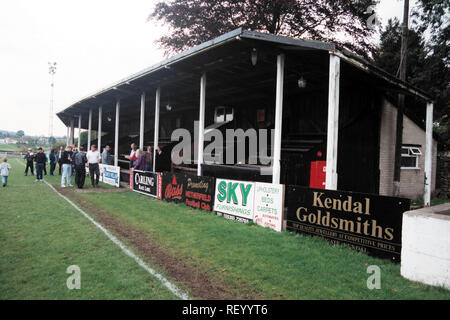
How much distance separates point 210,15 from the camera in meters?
17.4

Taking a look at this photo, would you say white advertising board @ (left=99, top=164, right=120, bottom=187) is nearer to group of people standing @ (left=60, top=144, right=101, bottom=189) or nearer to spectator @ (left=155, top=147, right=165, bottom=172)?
group of people standing @ (left=60, top=144, right=101, bottom=189)

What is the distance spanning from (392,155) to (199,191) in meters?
8.83

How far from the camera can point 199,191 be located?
9047 millimetres

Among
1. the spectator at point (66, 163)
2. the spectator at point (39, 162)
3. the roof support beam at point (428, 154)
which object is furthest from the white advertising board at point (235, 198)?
the spectator at point (39, 162)

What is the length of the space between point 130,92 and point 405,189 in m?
14.3

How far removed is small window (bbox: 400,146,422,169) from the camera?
1319cm

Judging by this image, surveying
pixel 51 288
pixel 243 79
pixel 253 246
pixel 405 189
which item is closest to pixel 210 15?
pixel 243 79

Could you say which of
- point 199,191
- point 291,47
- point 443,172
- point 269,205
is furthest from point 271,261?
point 443,172

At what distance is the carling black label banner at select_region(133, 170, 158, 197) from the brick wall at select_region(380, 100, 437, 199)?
→ 9426mm

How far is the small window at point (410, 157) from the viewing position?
519 inches

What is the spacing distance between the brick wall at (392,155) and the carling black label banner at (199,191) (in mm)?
7646

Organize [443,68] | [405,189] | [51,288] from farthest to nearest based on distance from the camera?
[443,68] < [405,189] < [51,288]
